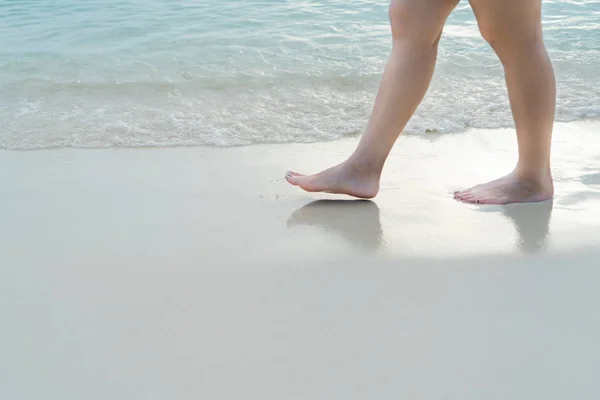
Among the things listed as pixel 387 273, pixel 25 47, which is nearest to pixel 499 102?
pixel 387 273

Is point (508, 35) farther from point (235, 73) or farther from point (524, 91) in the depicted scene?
point (235, 73)

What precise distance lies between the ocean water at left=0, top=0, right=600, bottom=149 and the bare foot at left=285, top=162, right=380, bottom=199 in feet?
1.89

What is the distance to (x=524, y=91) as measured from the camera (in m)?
1.79

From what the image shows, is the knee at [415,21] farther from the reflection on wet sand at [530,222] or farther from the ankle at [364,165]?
the reflection on wet sand at [530,222]

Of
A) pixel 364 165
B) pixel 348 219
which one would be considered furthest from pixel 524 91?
pixel 348 219

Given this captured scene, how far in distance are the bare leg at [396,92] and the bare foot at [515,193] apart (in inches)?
9.2

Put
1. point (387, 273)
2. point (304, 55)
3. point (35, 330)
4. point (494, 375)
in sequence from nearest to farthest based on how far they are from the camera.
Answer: point (494, 375)
point (35, 330)
point (387, 273)
point (304, 55)

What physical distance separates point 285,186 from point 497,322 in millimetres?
897

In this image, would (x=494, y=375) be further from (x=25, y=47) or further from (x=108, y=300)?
(x=25, y=47)

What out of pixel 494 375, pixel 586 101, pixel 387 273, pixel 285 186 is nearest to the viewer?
pixel 494 375

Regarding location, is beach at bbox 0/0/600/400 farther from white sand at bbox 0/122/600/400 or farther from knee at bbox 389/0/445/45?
knee at bbox 389/0/445/45

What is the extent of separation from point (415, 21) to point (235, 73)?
5.69ft

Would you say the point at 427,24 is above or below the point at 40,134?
above

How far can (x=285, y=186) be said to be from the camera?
2.01m
